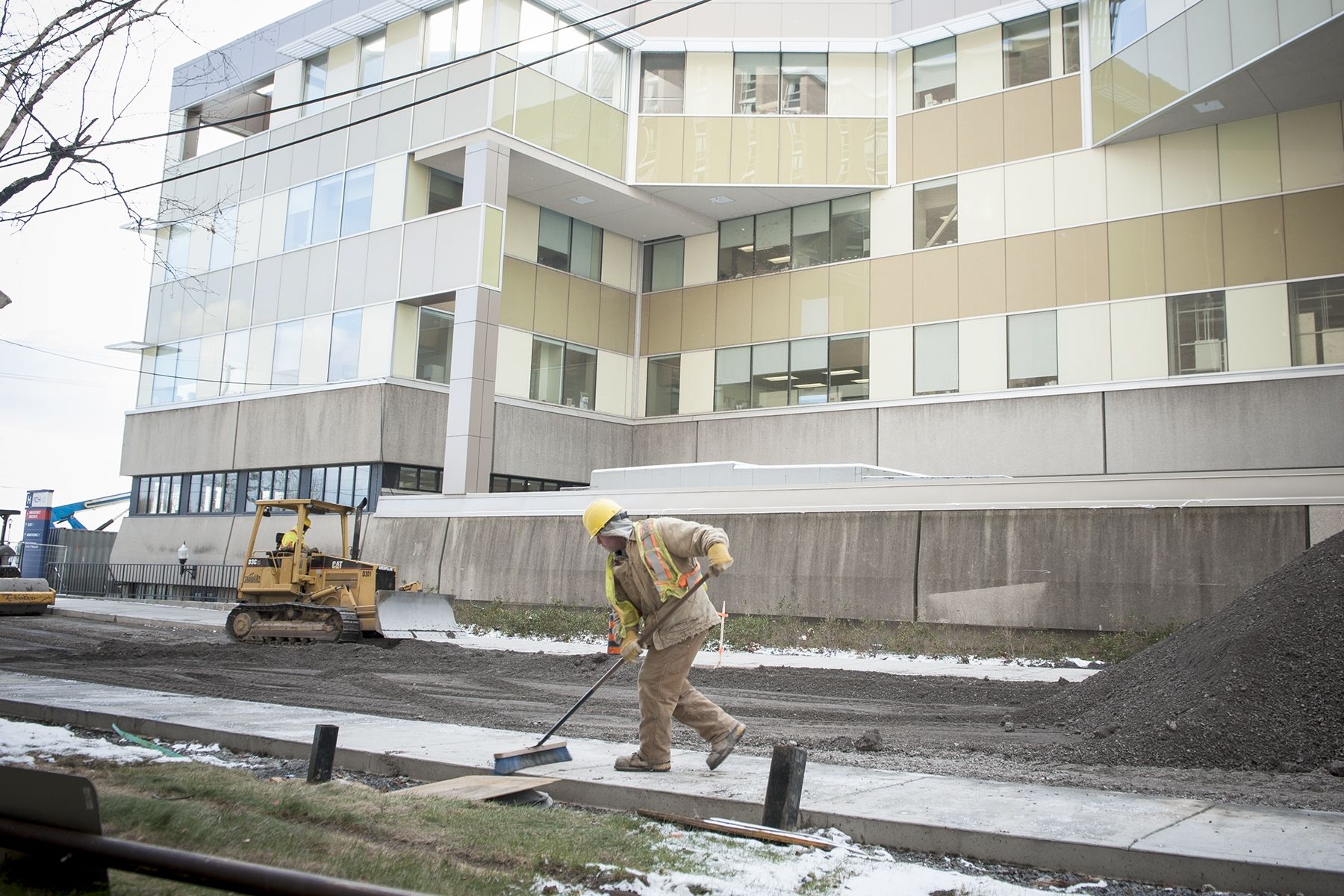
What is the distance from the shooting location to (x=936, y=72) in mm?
30578

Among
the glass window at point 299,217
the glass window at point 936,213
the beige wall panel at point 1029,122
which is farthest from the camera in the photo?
the glass window at point 299,217

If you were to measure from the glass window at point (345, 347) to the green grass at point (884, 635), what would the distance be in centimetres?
1096

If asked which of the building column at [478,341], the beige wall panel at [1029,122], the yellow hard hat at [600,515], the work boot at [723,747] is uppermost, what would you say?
the beige wall panel at [1029,122]

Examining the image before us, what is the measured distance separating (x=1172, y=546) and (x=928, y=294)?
14.4m

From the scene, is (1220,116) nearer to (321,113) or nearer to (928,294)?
(928,294)

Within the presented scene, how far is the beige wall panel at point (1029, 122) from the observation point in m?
28.3

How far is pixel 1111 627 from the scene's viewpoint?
16641 millimetres

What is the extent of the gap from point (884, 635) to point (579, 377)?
17570mm

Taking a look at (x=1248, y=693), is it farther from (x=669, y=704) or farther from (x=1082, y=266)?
(x=1082, y=266)

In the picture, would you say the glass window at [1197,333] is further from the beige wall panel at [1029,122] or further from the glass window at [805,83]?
the glass window at [805,83]

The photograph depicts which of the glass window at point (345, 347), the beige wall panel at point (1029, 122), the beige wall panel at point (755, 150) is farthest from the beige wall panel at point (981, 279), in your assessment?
the glass window at point (345, 347)

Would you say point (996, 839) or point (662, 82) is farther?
point (662, 82)

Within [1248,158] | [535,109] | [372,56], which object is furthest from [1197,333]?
[372,56]

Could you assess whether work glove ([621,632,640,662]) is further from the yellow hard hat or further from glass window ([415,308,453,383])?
glass window ([415,308,453,383])
